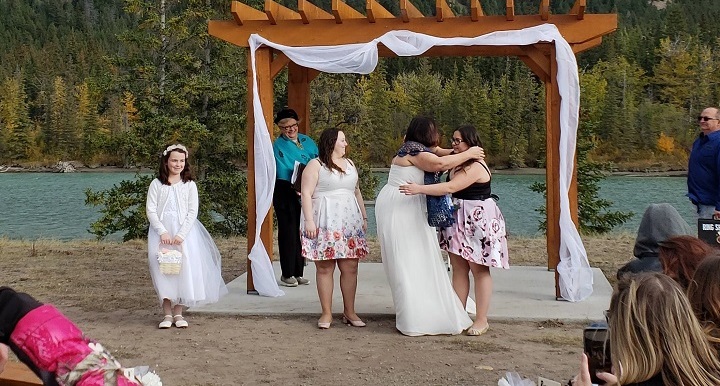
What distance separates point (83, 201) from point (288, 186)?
26275 mm

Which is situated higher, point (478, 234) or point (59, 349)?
point (59, 349)

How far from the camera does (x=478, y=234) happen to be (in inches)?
224

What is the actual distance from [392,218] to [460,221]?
1.49 feet

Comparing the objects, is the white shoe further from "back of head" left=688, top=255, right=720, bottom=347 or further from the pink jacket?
the pink jacket

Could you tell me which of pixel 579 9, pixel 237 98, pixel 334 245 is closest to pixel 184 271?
pixel 334 245

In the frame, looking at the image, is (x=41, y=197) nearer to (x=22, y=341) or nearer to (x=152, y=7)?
(x=152, y=7)

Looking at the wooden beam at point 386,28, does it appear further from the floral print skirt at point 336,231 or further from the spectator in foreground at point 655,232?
the spectator in foreground at point 655,232

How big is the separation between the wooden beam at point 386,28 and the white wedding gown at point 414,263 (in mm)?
1653

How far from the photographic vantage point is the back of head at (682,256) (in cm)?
309

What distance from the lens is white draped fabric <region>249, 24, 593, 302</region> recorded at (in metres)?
6.56

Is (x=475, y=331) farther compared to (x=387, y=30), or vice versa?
(x=387, y=30)

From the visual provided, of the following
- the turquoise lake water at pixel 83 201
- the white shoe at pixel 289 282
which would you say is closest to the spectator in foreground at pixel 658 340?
the white shoe at pixel 289 282

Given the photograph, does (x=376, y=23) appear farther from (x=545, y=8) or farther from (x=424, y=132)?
(x=424, y=132)

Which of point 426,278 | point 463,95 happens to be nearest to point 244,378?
point 426,278
